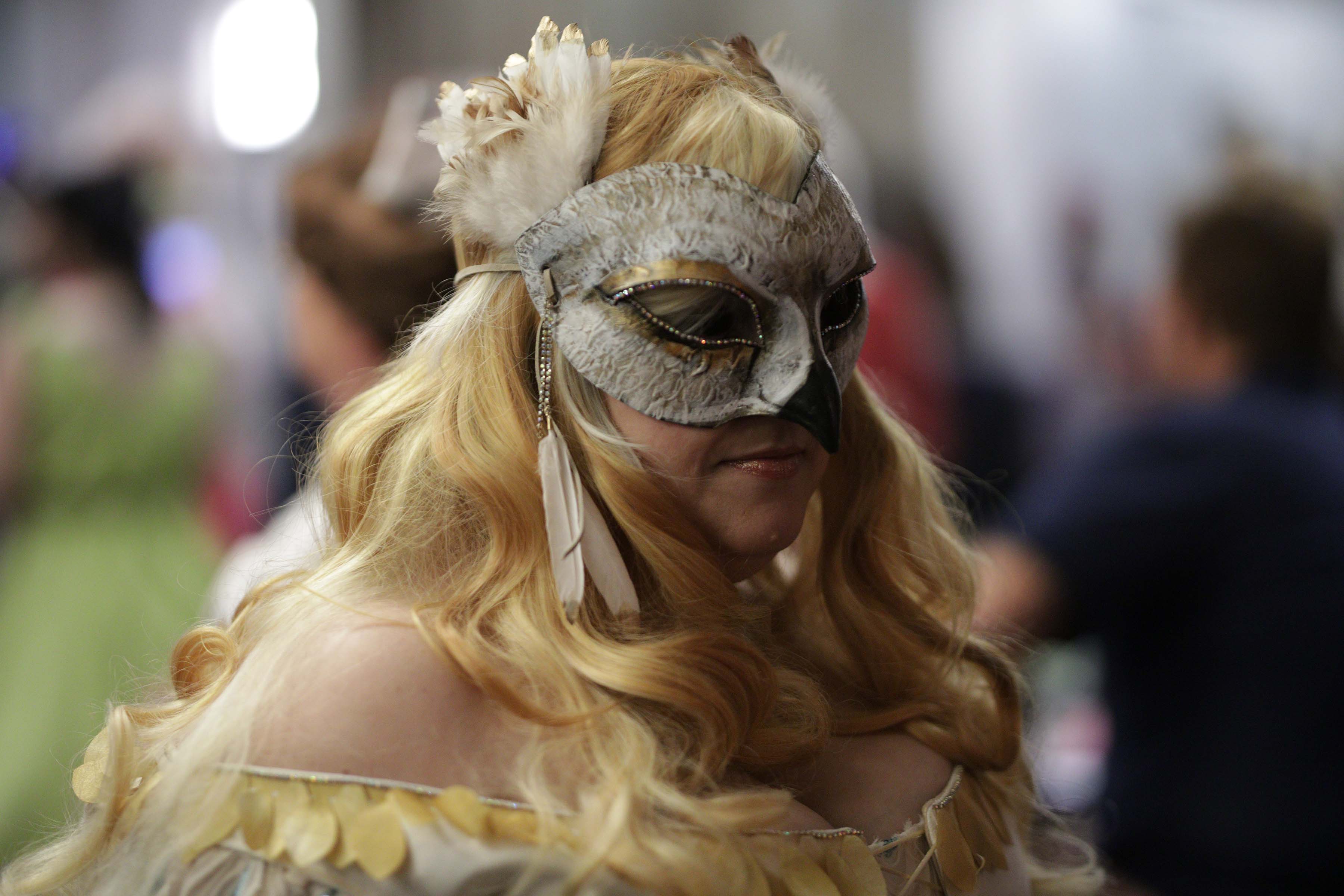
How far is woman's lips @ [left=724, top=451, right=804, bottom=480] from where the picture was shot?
1229 millimetres

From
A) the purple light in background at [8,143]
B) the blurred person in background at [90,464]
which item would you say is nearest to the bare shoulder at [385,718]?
the blurred person in background at [90,464]

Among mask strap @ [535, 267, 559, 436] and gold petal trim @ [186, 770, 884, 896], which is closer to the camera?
gold petal trim @ [186, 770, 884, 896]

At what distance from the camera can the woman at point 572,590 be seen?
109cm

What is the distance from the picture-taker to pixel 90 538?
3188 mm

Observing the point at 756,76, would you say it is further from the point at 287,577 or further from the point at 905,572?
the point at 287,577

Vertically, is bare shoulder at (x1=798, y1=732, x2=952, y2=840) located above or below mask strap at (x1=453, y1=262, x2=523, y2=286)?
below

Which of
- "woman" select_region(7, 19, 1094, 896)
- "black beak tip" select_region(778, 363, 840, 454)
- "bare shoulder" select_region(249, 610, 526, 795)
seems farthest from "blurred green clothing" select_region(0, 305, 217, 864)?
"black beak tip" select_region(778, 363, 840, 454)

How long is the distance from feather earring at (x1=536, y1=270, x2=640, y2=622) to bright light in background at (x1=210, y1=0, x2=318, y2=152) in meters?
4.24

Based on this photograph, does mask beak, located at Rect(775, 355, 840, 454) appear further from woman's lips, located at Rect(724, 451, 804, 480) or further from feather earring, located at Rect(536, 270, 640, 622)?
feather earring, located at Rect(536, 270, 640, 622)

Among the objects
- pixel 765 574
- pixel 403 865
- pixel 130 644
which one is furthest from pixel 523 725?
pixel 130 644

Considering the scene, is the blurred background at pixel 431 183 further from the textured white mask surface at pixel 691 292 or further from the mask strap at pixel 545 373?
the mask strap at pixel 545 373

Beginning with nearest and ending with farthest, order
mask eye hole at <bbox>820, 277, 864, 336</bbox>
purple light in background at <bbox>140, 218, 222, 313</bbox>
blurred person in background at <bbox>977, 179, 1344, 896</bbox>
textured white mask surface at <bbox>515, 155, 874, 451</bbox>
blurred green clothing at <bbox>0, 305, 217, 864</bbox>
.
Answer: textured white mask surface at <bbox>515, 155, 874, 451</bbox>
mask eye hole at <bbox>820, 277, 864, 336</bbox>
blurred person in background at <bbox>977, 179, 1344, 896</bbox>
blurred green clothing at <bbox>0, 305, 217, 864</bbox>
purple light in background at <bbox>140, 218, 222, 313</bbox>

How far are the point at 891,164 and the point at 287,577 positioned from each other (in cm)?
543

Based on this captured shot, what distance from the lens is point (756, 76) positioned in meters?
1.35
